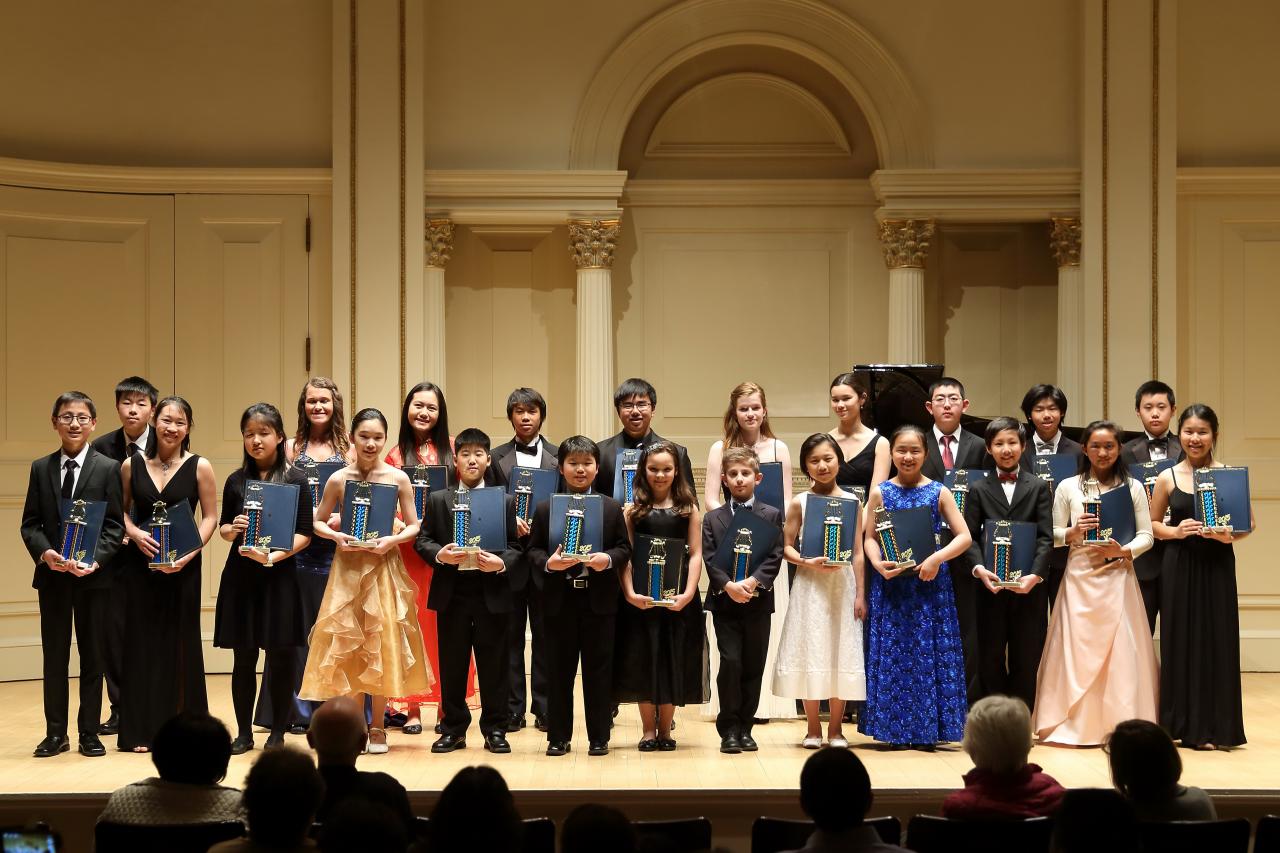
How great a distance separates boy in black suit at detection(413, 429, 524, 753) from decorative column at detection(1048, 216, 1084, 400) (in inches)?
169

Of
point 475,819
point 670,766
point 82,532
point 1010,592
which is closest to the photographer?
point 475,819

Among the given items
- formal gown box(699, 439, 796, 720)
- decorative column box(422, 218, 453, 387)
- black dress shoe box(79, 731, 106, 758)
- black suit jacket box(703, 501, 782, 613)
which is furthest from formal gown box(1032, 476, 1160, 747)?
decorative column box(422, 218, 453, 387)

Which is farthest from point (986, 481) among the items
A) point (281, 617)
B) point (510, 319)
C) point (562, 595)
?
point (510, 319)

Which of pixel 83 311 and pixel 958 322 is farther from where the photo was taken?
pixel 958 322

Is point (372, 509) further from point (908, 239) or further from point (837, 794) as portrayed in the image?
point (908, 239)

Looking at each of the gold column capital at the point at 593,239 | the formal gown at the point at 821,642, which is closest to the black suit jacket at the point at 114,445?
the gold column capital at the point at 593,239

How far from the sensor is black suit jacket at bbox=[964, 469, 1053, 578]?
642 centimetres

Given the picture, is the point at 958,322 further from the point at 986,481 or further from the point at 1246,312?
the point at 986,481

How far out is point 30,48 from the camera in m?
8.84

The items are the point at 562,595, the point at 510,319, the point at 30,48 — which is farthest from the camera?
the point at 510,319

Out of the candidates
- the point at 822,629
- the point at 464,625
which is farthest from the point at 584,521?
the point at 822,629

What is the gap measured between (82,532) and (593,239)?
12.9 feet

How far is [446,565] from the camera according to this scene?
6.21 meters

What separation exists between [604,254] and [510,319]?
797 mm
